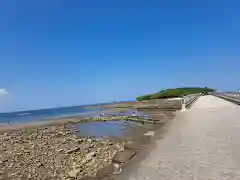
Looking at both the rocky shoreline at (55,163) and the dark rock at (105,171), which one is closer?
the dark rock at (105,171)

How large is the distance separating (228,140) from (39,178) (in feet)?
24.7

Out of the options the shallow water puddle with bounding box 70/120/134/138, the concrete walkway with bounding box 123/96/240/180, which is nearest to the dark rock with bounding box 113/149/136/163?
the concrete walkway with bounding box 123/96/240/180

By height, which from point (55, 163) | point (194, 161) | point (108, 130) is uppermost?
point (194, 161)

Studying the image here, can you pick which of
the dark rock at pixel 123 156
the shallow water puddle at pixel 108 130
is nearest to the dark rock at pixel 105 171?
the dark rock at pixel 123 156

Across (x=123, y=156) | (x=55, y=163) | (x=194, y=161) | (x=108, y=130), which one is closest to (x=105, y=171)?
(x=123, y=156)

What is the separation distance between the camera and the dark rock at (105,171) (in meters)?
7.81

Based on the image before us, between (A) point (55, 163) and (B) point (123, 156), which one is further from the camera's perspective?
(A) point (55, 163)

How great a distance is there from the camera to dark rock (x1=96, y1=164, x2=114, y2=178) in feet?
25.6

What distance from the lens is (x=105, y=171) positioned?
8133mm

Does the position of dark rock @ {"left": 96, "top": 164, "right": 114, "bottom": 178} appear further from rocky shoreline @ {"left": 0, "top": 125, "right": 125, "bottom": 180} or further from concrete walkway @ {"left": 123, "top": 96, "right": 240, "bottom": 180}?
concrete walkway @ {"left": 123, "top": 96, "right": 240, "bottom": 180}

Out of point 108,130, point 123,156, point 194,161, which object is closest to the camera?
point 194,161

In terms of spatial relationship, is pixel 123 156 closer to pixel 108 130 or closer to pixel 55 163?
pixel 55 163

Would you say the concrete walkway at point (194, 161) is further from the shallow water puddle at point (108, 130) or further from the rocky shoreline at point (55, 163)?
the shallow water puddle at point (108, 130)

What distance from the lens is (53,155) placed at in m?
11.9
